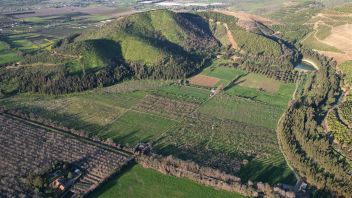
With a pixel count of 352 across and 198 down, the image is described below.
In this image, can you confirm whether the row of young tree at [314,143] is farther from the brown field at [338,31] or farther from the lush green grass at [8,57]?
the lush green grass at [8,57]

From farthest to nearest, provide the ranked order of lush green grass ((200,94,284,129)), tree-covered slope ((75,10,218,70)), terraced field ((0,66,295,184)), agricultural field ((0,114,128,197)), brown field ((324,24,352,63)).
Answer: brown field ((324,24,352,63))
tree-covered slope ((75,10,218,70))
lush green grass ((200,94,284,129))
terraced field ((0,66,295,184))
agricultural field ((0,114,128,197))

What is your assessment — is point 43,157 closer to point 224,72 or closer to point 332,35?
point 224,72

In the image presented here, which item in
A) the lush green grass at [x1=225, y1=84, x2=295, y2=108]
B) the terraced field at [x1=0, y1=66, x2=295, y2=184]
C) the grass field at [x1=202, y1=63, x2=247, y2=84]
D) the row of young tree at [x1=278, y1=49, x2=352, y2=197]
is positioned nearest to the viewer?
the row of young tree at [x1=278, y1=49, x2=352, y2=197]

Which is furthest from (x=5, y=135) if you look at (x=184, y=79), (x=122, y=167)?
(x=184, y=79)

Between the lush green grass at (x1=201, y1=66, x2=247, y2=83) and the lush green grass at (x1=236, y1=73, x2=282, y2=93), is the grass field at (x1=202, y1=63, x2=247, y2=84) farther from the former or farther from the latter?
the lush green grass at (x1=236, y1=73, x2=282, y2=93)

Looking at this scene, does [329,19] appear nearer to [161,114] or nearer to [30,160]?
[161,114]

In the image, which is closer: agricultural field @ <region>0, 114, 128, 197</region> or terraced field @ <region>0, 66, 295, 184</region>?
agricultural field @ <region>0, 114, 128, 197</region>

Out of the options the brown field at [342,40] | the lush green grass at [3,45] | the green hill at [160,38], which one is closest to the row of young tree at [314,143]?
the brown field at [342,40]

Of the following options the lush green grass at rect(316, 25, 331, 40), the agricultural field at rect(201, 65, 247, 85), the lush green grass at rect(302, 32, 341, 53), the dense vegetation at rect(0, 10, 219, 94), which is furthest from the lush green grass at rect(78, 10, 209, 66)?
the lush green grass at rect(316, 25, 331, 40)
